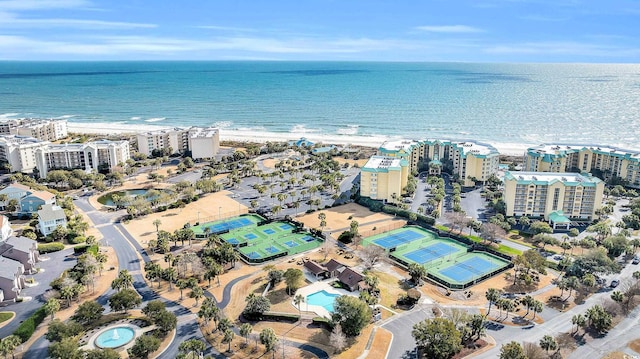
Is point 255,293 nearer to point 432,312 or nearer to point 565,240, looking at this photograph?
point 432,312

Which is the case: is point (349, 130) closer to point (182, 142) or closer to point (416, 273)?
point (182, 142)

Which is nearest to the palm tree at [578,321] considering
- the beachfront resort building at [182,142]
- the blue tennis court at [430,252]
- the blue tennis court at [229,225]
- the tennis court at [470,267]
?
the tennis court at [470,267]

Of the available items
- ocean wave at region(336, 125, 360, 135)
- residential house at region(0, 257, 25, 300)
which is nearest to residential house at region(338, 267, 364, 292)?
residential house at region(0, 257, 25, 300)

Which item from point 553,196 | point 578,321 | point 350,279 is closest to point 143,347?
point 350,279

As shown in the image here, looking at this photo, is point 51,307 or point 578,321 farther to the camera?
point 51,307

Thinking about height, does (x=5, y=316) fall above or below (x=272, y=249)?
below

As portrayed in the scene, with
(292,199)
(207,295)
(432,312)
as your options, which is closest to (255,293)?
(207,295)

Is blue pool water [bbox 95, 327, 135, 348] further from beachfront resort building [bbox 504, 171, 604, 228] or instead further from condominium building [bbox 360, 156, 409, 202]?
beachfront resort building [bbox 504, 171, 604, 228]
